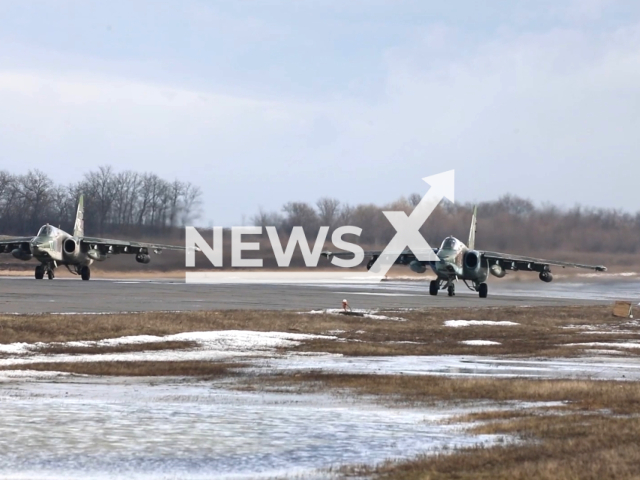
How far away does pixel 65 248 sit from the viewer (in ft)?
197

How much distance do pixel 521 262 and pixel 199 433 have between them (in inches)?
1927

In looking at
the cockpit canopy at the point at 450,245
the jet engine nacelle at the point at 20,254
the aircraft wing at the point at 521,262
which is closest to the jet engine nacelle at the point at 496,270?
the aircraft wing at the point at 521,262

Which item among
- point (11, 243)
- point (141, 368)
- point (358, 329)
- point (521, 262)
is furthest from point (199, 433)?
point (11, 243)

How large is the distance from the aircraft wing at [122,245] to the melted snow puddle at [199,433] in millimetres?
47388

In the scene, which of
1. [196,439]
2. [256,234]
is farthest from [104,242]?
[196,439]

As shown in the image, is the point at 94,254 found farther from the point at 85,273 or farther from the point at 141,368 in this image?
the point at 141,368

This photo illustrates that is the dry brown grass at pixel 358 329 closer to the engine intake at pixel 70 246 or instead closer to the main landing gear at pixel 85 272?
the engine intake at pixel 70 246

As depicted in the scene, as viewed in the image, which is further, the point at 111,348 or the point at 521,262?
the point at 521,262

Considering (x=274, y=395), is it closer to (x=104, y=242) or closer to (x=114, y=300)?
(x=114, y=300)

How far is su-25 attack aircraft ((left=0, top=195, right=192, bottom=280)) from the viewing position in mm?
58250

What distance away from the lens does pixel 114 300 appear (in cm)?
3788

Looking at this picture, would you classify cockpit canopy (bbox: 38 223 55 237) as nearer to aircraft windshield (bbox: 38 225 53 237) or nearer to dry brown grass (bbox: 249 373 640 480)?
aircraft windshield (bbox: 38 225 53 237)

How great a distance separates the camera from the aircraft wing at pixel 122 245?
61.0m

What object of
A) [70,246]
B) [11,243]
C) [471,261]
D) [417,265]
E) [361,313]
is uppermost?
[11,243]
